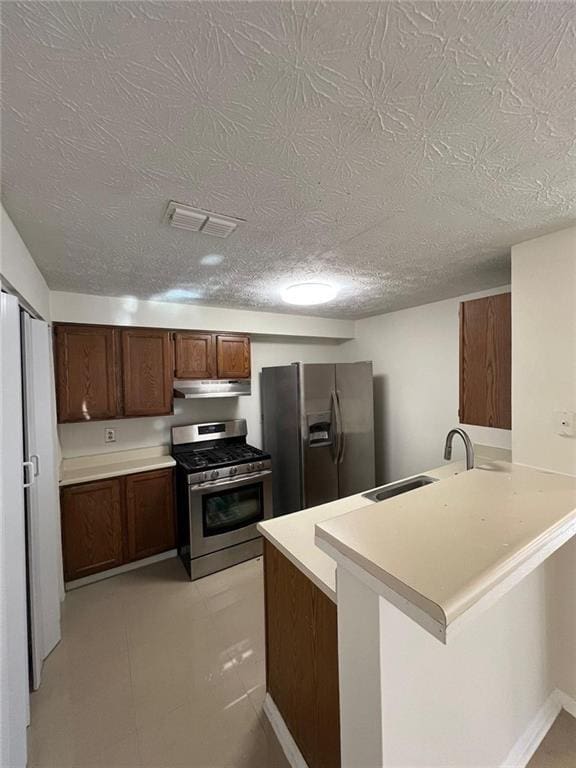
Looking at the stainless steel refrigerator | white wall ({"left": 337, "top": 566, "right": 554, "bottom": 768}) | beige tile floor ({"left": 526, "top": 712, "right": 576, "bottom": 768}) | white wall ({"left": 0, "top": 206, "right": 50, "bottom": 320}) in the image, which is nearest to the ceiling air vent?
white wall ({"left": 0, "top": 206, "right": 50, "bottom": 320})

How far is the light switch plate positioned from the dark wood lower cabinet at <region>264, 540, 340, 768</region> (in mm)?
1397

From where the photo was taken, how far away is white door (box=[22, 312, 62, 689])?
5.79 ft

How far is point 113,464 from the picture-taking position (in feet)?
9.52

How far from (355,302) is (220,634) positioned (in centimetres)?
285

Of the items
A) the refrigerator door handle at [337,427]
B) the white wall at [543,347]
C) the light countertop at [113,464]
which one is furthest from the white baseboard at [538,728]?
the light countertop at [113,464]

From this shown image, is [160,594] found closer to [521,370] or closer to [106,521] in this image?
[106,521]

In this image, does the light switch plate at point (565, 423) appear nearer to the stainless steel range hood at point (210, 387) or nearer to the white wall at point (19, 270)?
the stainless steel range hood at point (210, 387)

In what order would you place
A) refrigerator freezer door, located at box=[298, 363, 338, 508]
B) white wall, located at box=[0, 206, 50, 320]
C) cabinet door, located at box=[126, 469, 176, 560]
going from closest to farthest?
1. white wall, located at box=[0, 206, 50, 320]
2. cabinet door, located at box=[126, 469, 176, 560]
3. refrigerator freezer door, located at box=[298, 363, 338, 508]

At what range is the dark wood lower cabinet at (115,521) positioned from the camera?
248cm

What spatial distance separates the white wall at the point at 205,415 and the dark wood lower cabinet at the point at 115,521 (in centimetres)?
47

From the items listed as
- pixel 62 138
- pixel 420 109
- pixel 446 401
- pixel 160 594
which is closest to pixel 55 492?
pixel 160 594

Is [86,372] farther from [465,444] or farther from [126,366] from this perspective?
[465,444]

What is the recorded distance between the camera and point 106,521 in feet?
8.55

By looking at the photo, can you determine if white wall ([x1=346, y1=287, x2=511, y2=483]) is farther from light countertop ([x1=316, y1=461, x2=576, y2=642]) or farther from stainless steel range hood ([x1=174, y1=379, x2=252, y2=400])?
light countertop ([x1=316, y1=461, x2=576, y2=642])
